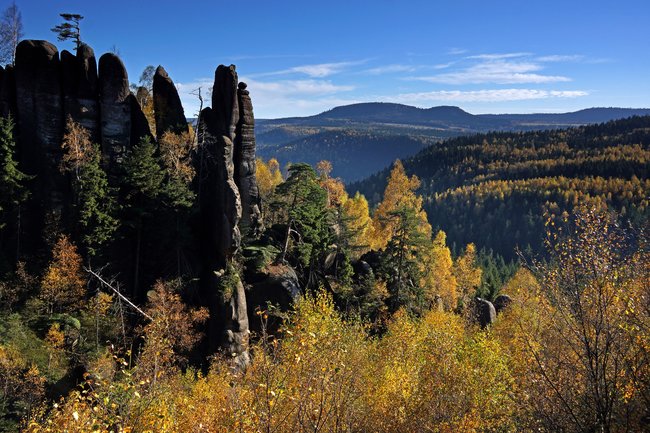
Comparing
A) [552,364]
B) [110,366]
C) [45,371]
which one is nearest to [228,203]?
[110,366]

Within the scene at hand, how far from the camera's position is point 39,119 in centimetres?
4394

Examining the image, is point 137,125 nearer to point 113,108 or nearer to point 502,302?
point 113,108

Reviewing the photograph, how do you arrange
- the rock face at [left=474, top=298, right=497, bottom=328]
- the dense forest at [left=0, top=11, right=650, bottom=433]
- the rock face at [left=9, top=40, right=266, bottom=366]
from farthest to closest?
the rock face at [left=474, top=298, right=497, bottom=328], the rock face at [left=9, top=40, right=266, bottom=366], the dense forest at [left=0, top=11, right=650, bottom=433]

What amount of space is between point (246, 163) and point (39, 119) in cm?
2013

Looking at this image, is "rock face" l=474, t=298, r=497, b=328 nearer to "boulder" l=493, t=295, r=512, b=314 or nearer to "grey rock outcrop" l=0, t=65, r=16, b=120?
"boulder" l=493, t=295, r=512, b=314

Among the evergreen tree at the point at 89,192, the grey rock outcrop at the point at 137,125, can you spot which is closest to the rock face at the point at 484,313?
the grey rock outcrop at the point at 137,125

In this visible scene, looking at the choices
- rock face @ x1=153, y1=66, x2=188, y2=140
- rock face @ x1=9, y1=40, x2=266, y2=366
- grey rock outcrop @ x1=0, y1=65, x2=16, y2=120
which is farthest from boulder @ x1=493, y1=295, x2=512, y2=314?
grey rock outcrop @ x1=0, y1=65, x2=16, y2=120

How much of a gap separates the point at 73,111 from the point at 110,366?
25517 mm

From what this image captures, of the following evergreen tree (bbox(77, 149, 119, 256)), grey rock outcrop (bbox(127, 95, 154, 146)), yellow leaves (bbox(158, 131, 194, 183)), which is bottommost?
evergreen tree (bbox(77, 149, 119, 256))

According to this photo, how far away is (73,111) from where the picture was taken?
4506 centimetres

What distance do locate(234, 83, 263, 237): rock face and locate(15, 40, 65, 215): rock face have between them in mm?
17131

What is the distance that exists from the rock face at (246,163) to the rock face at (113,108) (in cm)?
1144

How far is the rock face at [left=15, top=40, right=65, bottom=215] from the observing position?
43406mm

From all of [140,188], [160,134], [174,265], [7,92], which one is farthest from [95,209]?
[7,92]
